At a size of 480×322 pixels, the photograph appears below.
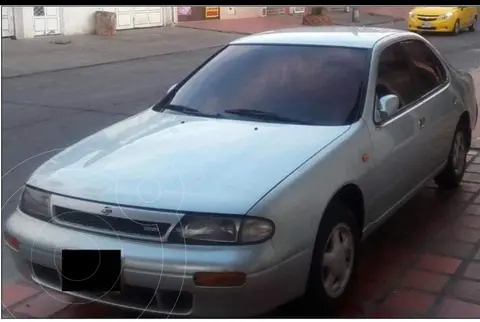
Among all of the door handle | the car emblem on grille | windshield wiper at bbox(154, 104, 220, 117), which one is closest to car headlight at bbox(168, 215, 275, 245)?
the car emblem on grille

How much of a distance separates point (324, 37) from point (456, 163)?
172cm

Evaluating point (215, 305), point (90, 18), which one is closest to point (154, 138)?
point (215, 305)

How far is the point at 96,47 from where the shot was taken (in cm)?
1575

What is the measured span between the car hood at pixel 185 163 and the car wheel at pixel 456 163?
6.32 ft

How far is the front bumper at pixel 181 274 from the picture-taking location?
2.71 metres

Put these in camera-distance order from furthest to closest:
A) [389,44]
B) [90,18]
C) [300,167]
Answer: [90,18], [389,44], [300,167]

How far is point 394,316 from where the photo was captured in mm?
3346

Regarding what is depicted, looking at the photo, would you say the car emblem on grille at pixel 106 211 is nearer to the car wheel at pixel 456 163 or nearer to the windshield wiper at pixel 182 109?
the windshield wiper at pixel 182 109

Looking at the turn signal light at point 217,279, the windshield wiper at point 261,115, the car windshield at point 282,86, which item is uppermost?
the car windshield at point 282,86

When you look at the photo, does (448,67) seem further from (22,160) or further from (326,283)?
(22,160)

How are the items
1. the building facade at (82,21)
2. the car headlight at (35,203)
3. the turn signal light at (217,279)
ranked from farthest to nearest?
the building facade at (82,21) → the car headlight at (35,203) → the turn signal light at (217,279)

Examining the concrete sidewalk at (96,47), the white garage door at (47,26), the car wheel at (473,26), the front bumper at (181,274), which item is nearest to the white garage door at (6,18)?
the front bumper at (181,274)

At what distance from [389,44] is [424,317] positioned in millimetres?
1816

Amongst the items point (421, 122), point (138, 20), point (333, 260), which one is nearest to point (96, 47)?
point (138, 20)
